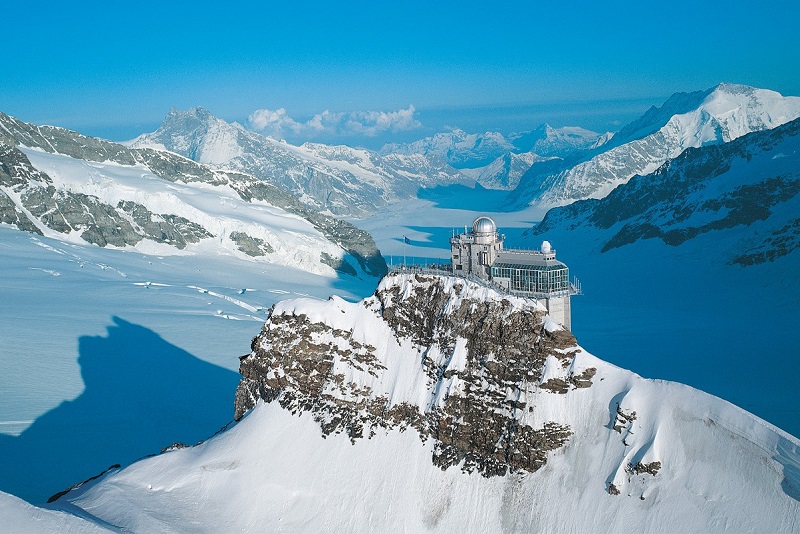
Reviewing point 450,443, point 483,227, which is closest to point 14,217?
point 483,227

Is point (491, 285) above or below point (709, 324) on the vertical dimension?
below

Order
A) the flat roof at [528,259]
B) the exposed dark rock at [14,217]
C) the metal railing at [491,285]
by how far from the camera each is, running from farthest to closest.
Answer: the exposed dark rock at [14,217], the flat roof at [528,259], the metal railing at [491,285]

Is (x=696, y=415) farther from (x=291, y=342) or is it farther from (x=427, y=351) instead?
(x=291, y=342)

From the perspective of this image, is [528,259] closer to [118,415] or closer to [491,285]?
[491,285]

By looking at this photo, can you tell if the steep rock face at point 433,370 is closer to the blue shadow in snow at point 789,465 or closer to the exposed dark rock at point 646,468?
the exposed dark rock at point 646,468

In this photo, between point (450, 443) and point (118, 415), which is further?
point (118, 415)

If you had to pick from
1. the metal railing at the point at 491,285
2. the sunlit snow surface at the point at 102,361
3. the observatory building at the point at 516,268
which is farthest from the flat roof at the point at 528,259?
the sunlit snow surface at the point at 102,361
